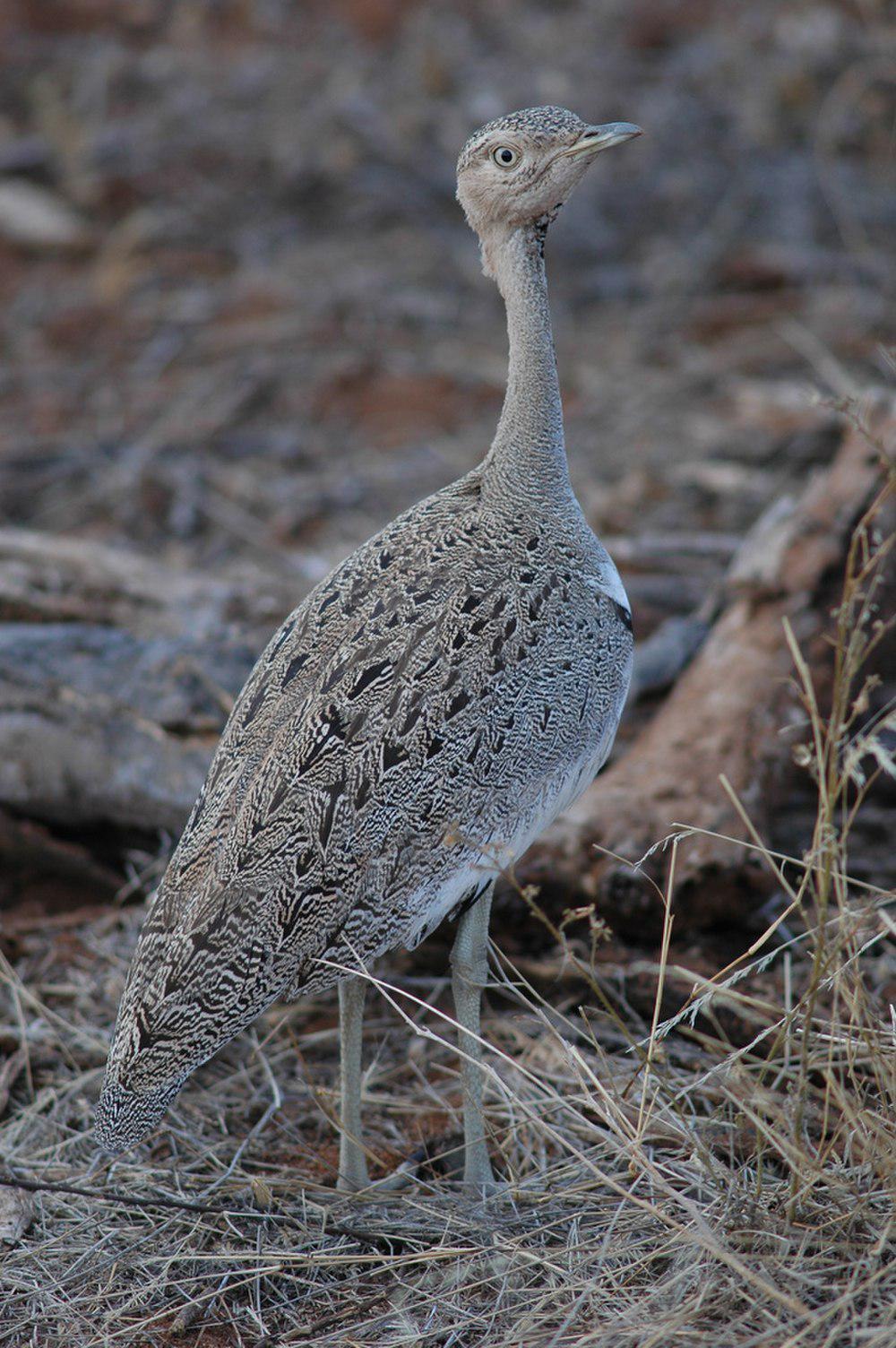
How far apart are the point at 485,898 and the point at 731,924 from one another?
986 millimetres

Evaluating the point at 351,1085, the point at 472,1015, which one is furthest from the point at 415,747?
the point at 351,1085

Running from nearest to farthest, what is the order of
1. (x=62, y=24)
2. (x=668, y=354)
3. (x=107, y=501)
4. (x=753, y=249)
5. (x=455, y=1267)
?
1. (x=455, y=1267)
2. (x=107, y=501)
3. (x=668, y=354)
4. (x=753, y=249)
5. (x=62, y=24)

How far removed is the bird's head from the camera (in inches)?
130

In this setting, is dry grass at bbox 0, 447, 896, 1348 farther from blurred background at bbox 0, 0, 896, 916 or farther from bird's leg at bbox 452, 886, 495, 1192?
blurred background at bbox 0, 0, 896, 916

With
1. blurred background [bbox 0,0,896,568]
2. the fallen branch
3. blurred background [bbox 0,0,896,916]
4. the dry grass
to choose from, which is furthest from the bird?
blurred background [bbox 0,0,896,568]

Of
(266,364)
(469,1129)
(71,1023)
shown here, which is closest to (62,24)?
(266,364)

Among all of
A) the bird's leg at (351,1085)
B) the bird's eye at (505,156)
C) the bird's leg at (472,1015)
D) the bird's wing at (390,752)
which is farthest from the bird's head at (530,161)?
the bird's leg at (351,1085)

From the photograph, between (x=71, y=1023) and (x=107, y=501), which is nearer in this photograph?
(x=71, y=1023)

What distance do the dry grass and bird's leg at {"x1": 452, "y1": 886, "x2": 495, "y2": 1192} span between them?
8 centimetres

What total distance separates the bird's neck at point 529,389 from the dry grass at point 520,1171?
84cm

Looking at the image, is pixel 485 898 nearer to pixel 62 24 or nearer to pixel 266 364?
pixel 266 364

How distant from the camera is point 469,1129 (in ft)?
10.8

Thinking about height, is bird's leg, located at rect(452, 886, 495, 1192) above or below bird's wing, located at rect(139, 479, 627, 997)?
below

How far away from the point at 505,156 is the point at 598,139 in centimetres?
23
